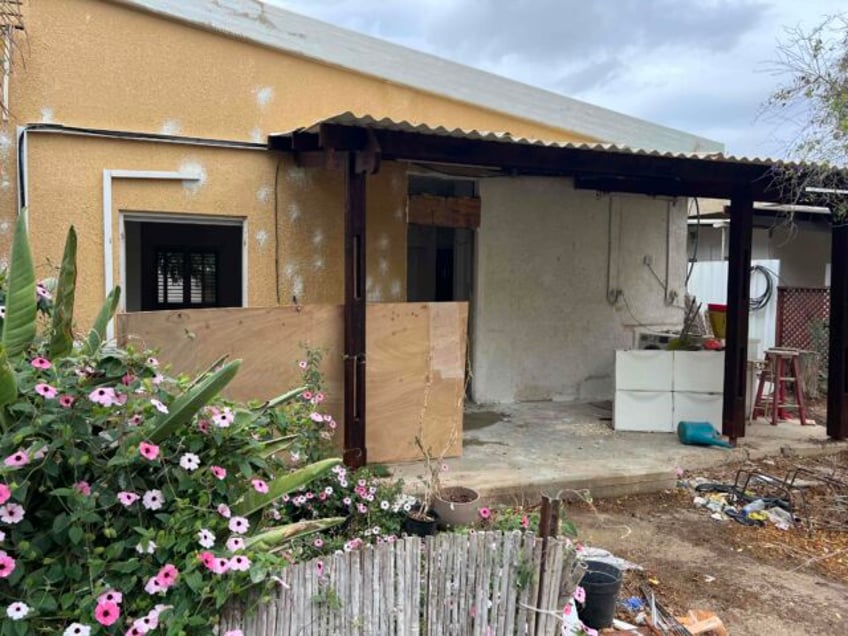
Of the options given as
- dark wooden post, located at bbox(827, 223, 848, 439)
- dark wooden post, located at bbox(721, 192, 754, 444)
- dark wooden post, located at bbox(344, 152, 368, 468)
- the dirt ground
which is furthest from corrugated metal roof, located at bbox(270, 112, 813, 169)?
the dirt ground

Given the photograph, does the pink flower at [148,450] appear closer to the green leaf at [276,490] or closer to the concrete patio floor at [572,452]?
the green leaf at [276,490]

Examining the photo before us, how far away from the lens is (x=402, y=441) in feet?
19.8

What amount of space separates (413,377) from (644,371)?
126 inches

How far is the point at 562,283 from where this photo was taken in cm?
948

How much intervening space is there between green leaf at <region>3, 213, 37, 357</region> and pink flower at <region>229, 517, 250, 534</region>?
3.52ft

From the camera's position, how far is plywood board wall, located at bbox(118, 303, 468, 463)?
5.02 metres

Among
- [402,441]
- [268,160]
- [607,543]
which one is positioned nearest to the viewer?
[607,543]

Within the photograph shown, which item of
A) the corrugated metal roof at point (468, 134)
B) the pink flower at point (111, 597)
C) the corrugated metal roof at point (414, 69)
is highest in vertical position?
the corrugated metal roof at point (414, 69)

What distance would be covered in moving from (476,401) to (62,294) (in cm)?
670

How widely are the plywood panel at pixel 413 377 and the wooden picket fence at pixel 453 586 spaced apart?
10.0 feet

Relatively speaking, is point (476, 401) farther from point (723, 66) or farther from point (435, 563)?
point (435, 563)

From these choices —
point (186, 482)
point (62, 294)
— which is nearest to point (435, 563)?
point (186, 482)

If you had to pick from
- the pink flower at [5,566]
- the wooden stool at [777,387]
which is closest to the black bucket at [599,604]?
the pink flower at [5,566]

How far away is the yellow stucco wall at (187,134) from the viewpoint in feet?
18.3
